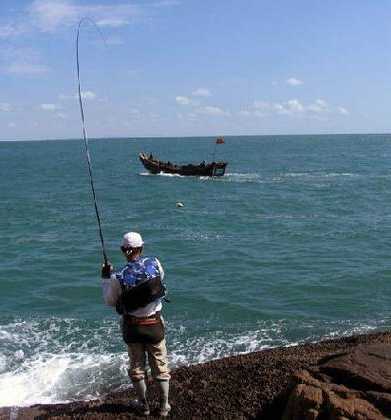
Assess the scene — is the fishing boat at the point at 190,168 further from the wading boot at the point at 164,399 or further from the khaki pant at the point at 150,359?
the khaki pant at the point at 150,359

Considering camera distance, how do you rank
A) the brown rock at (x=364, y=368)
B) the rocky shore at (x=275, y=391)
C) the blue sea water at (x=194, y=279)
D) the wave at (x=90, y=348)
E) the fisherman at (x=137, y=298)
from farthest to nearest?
the blue sea water at (x=194, y=279), the wave at (x=90, y=348), the fisherman at (x=137, y=298), the brown rock at (x=364, y=368), the rocky shore at (x=275, y=391)

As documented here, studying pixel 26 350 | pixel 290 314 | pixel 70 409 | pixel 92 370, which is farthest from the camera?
pixel 290 314

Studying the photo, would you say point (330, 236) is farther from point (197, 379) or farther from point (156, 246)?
point (197, 379)

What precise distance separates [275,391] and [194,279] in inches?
454

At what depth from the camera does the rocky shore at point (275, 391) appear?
491 centimetres

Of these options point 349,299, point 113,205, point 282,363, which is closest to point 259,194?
point 113,205

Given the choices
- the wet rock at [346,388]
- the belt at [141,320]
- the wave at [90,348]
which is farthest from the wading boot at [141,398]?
the wave at [90,348]

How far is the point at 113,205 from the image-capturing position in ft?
122

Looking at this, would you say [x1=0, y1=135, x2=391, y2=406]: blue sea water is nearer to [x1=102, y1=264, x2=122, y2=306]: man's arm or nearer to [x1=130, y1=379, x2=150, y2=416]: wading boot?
[x1=130, y1=379, x2=150, y2=416]: wading boot

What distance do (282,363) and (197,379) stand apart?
3.81 feet

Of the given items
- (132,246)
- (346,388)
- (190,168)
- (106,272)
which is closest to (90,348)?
(106,272)

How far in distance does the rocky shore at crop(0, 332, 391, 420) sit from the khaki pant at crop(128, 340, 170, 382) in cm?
57

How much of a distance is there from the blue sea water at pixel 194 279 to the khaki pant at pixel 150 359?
370cm

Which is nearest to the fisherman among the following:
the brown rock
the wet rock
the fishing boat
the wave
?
the wet rock
